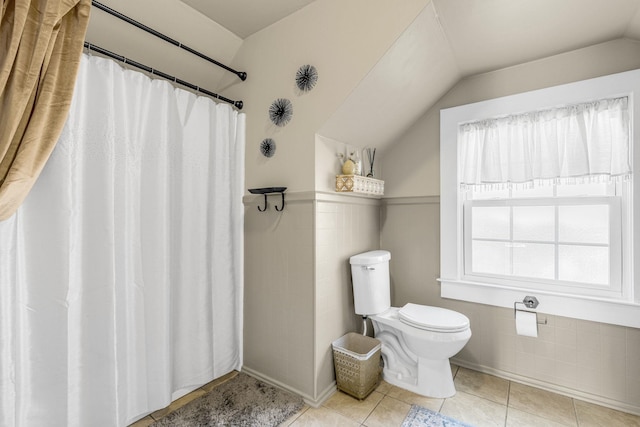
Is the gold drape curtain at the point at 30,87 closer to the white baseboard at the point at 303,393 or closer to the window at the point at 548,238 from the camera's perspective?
the white baseboard at the point at 303,393

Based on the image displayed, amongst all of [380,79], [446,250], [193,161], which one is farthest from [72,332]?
[446,250]

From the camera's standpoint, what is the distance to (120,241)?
1570mm

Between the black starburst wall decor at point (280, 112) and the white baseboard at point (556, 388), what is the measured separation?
85.6 inches

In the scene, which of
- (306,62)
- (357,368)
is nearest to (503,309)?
(357,368)

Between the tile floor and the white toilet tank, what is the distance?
0.53m

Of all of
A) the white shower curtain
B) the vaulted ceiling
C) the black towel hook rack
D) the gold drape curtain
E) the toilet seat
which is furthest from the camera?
the black towel hook rack

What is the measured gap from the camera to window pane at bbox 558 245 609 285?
1.85 m

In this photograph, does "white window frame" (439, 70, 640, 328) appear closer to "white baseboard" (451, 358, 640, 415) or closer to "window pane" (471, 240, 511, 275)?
"window pane" (471, 240, 511, 275)

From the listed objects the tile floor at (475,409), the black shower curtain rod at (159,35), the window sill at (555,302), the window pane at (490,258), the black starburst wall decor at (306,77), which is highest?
the black shower curtain rod at (159,35)

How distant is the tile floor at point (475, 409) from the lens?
167 centimetres

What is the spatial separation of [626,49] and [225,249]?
2763 millimetres

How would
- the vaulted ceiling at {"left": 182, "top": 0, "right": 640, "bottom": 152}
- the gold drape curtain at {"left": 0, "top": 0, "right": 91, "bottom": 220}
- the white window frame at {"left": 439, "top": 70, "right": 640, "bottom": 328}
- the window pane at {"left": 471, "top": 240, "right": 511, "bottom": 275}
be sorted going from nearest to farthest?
the gold drape curtain at {"left": 0, "top": 0, "right": 91, "bottom": 220}
the vaulted ceiling at {"left": 182, "top": 0, "right": 640, "bottom": 152}
the white window frame at {"left": 439, "top": 70, "right": 640, "bottom": 328}
the window pane at {"left": 471, "top": 240, "right": 511, "bottom": 275}

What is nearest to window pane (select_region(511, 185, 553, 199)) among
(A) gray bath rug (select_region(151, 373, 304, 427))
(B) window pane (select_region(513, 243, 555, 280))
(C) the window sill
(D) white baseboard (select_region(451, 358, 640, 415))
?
(B) window pane (select_region(513, 243, 555, 280))

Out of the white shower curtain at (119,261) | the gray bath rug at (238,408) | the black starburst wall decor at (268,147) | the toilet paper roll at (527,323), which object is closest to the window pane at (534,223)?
the toilet paper roll at (527,323)
